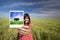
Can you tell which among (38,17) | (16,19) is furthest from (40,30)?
(16,19)

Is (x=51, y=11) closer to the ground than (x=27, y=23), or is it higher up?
higher up

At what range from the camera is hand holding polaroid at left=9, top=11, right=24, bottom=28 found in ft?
5.83

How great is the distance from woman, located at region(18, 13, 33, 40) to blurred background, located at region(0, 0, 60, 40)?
4 cm

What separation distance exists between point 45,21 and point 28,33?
23 cm

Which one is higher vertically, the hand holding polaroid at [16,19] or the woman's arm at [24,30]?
the hand holding polaroid at [16,19]

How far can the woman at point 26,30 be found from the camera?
1.78 metres

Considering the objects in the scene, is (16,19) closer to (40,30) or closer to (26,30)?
(26,30)

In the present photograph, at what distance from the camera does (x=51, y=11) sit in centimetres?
185

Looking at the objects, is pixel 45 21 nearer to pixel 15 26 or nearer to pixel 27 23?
pixel 27 23

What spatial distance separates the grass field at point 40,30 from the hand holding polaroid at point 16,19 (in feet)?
0.16

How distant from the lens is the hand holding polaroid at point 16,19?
178 centimetres

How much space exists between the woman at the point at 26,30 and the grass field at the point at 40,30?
4cm

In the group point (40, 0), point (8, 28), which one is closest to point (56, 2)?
point (40, 0)

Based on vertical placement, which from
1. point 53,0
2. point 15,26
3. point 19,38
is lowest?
point 19,38
